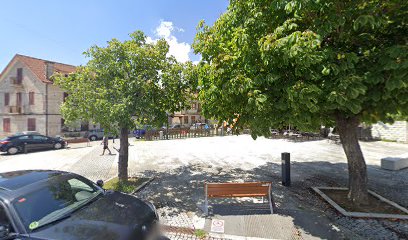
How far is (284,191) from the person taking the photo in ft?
24.3

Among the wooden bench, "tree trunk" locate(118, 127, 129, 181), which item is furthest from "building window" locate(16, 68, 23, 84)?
the wooden bench

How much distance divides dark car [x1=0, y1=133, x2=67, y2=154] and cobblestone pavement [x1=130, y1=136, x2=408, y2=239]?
9918 mm

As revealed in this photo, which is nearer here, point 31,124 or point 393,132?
point 393,132

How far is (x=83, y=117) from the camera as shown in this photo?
7.15 m

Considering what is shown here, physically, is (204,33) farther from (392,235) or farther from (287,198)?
(392,235)

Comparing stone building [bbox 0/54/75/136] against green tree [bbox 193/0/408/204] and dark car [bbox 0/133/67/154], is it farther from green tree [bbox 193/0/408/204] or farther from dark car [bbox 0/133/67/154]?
green tree [bbox 193/0/408/204]

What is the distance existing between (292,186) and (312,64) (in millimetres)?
5134

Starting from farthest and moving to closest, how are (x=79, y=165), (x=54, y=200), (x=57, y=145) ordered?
(x=57, y=145) → (x=79, y=165) → (x=54, y=200)

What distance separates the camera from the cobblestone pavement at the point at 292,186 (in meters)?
5.16

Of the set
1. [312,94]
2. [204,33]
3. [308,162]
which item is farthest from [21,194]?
[308,162]

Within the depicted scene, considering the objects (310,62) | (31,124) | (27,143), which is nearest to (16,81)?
(31,124)

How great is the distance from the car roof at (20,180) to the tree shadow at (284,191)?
10.1ft

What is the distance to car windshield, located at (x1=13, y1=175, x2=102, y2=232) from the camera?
10.7ft

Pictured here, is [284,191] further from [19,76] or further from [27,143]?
[19,76]
